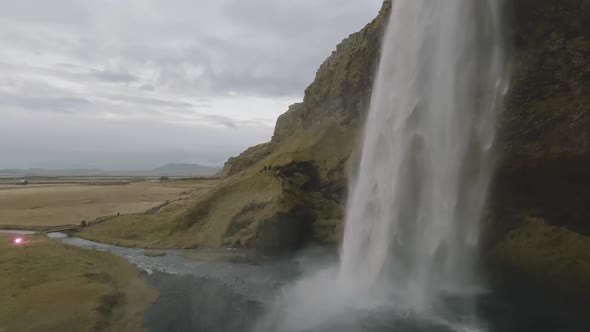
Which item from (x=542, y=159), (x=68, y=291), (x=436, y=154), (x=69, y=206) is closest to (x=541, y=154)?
(x=542, y=159)

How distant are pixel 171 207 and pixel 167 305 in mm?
34378

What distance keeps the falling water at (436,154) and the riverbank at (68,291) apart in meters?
15.3

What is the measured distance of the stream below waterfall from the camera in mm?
21359

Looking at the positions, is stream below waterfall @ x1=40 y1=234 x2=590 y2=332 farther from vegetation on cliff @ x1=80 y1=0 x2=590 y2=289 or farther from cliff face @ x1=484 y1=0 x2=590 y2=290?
vegetation on cliff @ x1=80 y1=0 x2=590 y2=289

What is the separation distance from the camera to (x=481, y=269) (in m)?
29.9

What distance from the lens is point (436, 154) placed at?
29141mm

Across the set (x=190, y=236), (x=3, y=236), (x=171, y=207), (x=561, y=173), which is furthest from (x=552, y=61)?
Result: (x=3, y=236)

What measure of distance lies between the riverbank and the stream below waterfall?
4.69ft

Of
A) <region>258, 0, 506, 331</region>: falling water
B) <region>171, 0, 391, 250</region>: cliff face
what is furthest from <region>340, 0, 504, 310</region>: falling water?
<region>171, 0, 391, 250</region>: cliff face

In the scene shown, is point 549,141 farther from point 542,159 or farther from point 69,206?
point 69,206

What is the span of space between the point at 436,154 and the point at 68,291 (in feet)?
88.6

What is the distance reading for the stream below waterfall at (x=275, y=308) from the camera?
21.4 meters

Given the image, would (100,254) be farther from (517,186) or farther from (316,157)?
(517,186)

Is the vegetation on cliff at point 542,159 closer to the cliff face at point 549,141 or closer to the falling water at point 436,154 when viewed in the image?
the cliff face at point 549,141
